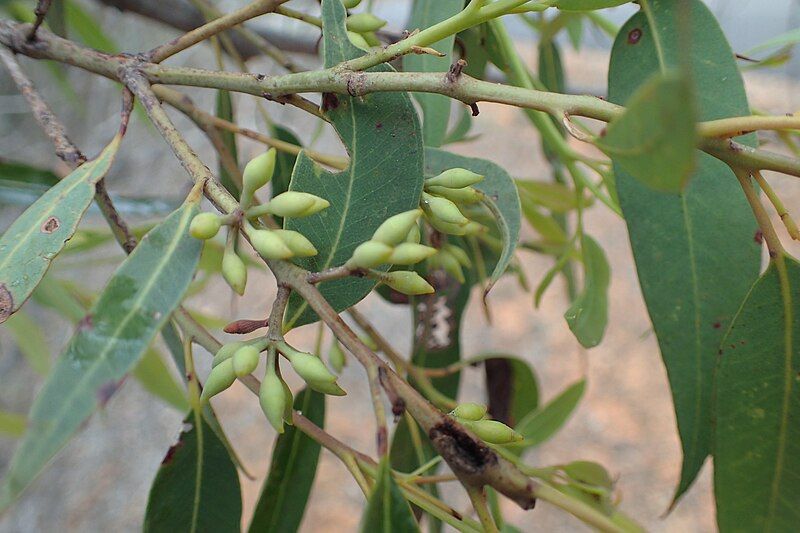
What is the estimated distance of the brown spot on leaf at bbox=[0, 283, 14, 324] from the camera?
15.2 inches

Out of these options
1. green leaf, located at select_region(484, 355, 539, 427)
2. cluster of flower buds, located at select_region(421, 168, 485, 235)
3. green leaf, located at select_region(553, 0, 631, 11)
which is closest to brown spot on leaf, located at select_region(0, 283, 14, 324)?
cluster of flower buds, located at select_region(421, 168, 485, 235)

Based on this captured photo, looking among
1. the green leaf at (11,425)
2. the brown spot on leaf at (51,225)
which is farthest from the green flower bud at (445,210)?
the green leaf at (11,425)

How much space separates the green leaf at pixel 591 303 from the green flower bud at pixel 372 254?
22cm

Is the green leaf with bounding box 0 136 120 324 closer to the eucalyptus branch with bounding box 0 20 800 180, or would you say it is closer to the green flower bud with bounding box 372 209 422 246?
the eucalyptus branch with bounding box 0 20 800 180

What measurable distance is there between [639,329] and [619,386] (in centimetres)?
24

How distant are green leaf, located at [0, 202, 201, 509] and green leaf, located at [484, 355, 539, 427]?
0.60m

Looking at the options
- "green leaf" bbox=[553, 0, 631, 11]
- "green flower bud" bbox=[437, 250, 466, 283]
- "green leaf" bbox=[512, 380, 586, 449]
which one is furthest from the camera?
"green leaf" bbox=[512, 380, 586, 449]

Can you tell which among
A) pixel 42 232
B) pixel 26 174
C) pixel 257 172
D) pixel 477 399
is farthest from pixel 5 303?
pixel 477 399

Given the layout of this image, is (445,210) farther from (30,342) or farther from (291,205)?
(30,342)

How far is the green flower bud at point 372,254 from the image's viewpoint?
0.34 metres

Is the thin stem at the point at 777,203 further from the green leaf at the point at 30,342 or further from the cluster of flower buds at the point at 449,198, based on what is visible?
the green leaf at the point at 30,342

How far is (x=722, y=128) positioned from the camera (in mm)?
338

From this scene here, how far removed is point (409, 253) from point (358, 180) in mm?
120

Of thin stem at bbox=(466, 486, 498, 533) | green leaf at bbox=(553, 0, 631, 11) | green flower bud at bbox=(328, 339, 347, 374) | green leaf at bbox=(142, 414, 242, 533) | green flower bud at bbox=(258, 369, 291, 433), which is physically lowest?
thin stem at bbox=(466, 486, 498, 533)
